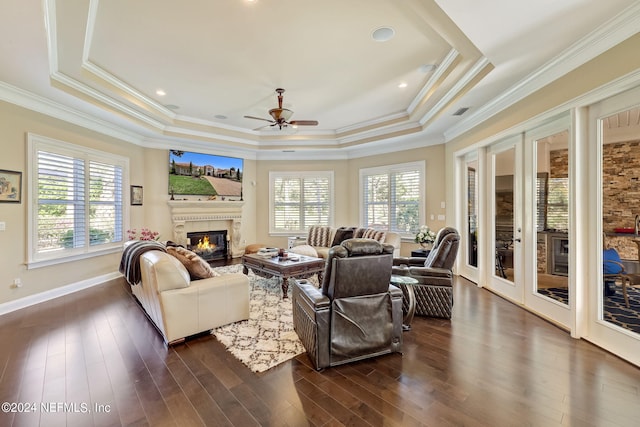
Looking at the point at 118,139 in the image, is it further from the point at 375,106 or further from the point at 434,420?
the point at 434,420

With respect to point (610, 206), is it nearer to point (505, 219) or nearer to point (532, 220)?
point (532, 220)

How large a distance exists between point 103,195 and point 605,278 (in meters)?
7.47

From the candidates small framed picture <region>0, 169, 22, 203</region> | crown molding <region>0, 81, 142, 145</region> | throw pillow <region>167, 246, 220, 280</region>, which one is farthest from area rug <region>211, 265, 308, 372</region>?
crown molding <region>0, 81, 142, 145</region>

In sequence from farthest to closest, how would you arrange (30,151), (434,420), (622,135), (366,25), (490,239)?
(490,239)
(30,151)
(366,25)
(622,135)
(434,420)

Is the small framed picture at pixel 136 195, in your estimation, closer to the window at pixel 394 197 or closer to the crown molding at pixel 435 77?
the window at pixel 394 197

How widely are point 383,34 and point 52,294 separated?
6018 mm

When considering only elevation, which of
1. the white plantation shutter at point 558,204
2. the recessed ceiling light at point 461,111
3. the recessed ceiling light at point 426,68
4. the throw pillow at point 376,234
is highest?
the recessed ceiling light at point 426,68

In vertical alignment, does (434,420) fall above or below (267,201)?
below

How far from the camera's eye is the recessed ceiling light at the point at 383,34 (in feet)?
10.1

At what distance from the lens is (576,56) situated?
2.84 metres

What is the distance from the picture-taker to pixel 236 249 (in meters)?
7.50

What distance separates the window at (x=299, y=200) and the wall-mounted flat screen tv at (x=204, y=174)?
1073 millimetres

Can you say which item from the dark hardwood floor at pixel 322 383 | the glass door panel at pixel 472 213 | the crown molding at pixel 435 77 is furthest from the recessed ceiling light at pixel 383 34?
the dark hardwood floor at pixel 322 383

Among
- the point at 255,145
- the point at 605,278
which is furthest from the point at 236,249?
the point at 605,278
